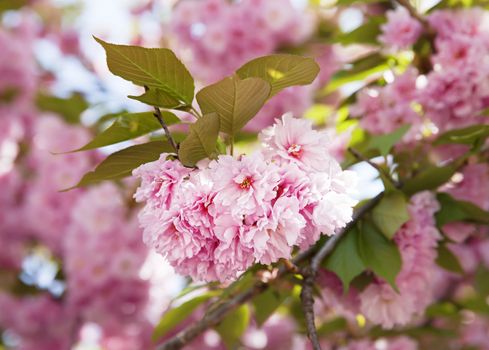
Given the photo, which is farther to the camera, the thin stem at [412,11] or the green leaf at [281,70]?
the thin stem at [412,11]

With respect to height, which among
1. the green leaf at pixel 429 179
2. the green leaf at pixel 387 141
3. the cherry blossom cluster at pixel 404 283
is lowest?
the cherry blossom cluster at pixel 404 283

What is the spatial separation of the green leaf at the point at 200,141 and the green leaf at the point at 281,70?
9cm

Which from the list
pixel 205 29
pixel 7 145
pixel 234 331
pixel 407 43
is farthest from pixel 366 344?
pixel 7 145

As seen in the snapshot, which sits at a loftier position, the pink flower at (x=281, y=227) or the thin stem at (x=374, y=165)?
the pink flower at (x=281, y=227)

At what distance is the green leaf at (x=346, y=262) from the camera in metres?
1.12

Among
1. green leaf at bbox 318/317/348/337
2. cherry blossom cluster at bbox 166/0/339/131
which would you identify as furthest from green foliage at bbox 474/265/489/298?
cherry blossom cluster at bbox 166/0/339/131

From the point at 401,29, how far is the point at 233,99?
0.71 meters

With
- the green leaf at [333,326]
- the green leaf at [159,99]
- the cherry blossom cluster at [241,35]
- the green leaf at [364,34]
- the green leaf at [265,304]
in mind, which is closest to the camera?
the green leaf at [159,99]

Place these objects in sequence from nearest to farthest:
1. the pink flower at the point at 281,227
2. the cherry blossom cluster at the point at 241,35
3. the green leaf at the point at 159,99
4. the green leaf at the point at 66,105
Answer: the pink flower at the point at 281,227
the green leaf at the point at 159,99
the cherry blossom cluster at the point at 241,35
the green leaf at the point at 66,105

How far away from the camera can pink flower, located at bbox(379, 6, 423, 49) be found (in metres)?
1.46

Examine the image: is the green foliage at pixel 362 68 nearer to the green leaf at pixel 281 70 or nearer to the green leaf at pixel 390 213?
the green leaf at pixel 390 213

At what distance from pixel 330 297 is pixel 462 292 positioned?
185cm

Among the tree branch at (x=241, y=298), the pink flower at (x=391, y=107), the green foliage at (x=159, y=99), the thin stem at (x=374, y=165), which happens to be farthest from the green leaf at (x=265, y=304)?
the green foliage at (x=159, y=99)

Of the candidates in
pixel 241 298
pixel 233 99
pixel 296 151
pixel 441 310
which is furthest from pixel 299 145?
pixel 441 310
